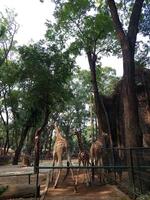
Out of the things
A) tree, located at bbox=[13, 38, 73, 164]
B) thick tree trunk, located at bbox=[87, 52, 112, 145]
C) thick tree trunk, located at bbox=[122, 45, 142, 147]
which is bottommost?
thick tree trunk, located at bbox=[122, 45, 142, 147]

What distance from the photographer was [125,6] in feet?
67.3

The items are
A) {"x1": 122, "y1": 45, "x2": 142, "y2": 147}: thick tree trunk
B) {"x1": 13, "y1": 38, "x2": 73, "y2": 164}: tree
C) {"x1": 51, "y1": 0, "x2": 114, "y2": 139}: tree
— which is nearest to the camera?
→ {"x1": 122, "y1": 45, "x2": 142, "y2": 147}: thick tree trunk

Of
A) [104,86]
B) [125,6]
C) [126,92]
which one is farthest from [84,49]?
[104,86]

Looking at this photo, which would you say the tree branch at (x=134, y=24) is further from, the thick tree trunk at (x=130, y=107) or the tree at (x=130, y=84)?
the thick tree trunk at (x=130, y=107)

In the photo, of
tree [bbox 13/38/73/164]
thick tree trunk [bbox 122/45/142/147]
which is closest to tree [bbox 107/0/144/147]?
thick tree trunk [bbox 122/45/142/147]

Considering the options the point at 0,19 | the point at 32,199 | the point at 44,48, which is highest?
the point at 0,19

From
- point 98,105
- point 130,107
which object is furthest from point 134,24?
point 98,105

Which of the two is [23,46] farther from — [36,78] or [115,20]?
[115,20]

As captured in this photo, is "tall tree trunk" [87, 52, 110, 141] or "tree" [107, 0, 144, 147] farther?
"tall tree trunk" [87, 52, 110, 141]

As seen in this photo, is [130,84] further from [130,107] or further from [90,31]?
[90,31]

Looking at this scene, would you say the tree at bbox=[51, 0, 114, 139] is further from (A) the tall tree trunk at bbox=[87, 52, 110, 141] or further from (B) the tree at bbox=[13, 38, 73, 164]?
(B) the tree at bbox=[13, 38, 73, 164]

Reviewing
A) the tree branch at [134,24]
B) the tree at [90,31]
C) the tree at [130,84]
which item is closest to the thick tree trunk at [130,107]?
the tree at [130,84]

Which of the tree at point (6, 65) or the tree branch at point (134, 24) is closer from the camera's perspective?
the tree branch at point (134, 24)

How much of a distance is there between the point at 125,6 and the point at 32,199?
45.0 ft
